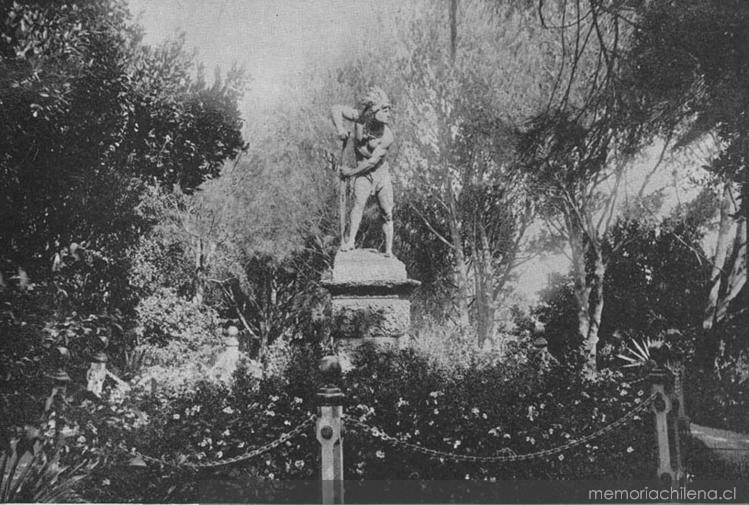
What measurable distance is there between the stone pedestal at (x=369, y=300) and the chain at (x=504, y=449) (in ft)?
6.30

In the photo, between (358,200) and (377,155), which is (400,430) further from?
(377,155)

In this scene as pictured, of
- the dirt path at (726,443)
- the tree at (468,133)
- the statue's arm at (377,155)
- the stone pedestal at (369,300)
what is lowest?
the dirt path at (726,443)

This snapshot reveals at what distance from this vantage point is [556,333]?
54.6 feet

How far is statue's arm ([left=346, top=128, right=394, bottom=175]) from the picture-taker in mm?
6406

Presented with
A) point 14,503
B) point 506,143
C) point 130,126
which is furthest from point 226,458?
point 506,143

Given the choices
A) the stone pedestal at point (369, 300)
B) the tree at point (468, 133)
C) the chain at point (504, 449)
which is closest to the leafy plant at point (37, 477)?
the chain at point (504, 449)

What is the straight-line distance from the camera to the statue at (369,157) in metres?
6.38

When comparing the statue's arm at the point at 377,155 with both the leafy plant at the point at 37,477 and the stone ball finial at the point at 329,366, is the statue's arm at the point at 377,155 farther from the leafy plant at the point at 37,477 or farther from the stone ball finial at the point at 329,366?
the leafy plant at the point at 37,477

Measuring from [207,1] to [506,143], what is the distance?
8.22 m

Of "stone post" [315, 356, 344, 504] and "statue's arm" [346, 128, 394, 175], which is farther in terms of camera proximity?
"statue's arm" [346, 128, 394, 175]

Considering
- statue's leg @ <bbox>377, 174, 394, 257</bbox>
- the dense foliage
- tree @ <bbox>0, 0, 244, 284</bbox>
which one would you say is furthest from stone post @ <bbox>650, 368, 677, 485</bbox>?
tree @ <bbox>0, 0, 244, 284</bbox>

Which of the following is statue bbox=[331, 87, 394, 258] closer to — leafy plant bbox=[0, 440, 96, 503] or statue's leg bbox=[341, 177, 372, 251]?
statue's leg bbox=[341, 177, 372, 251]

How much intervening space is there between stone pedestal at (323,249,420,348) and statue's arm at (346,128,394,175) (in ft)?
3.13

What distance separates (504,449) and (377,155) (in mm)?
3397
